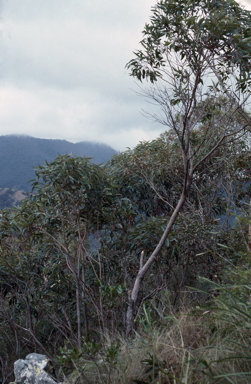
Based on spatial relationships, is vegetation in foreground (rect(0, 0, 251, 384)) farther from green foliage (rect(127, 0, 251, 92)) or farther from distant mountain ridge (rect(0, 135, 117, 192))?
distant mountain ridge (rect(0, 135, 117, 192))

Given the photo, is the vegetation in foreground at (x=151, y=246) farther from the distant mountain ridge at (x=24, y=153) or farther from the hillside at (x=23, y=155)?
the distant mountain ridge at (x=24, y=153)

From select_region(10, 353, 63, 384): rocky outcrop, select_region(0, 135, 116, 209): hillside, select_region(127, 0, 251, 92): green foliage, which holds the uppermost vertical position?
select_region(0, 135, 116, 209): hillside

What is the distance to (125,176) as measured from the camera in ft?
17.3

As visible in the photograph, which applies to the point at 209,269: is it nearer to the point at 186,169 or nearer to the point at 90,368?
the point at 186,169

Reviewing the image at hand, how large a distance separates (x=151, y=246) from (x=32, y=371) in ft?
6.37

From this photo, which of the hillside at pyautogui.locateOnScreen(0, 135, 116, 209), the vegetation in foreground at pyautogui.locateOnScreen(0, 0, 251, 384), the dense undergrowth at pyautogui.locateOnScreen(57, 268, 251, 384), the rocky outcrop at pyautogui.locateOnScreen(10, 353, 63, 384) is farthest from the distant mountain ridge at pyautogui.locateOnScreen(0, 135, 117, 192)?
the dense undergrowth at pyautogui.locateOnScreen(57, 268, 251, 384)

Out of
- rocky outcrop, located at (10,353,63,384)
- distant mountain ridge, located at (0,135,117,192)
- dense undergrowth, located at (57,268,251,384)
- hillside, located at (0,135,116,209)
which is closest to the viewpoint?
dense undergrowth, located at (57,268,251,384)

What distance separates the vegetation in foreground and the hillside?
138ft

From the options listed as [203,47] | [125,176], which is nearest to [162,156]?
[125,176]

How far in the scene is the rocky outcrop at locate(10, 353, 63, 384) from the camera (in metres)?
1.87

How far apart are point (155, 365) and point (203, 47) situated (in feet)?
9.09

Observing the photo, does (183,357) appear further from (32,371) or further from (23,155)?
(23,155)

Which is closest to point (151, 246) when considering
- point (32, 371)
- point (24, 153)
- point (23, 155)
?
point (32, 371)

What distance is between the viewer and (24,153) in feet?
353
